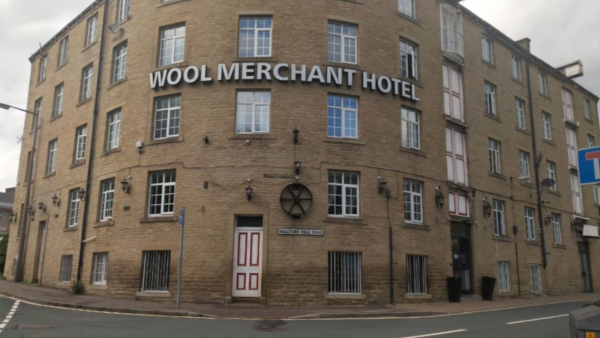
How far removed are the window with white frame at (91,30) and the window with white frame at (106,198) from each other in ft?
26.8

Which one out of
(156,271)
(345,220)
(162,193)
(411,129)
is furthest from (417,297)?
(162,193)

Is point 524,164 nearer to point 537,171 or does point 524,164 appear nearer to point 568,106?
point 537,171

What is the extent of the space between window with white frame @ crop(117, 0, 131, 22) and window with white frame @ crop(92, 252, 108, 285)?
10544 millimetres

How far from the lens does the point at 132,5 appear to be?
2283 centimetres


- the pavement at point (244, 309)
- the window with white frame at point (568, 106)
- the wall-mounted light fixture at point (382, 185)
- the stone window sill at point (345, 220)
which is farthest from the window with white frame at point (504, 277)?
the window with white frame at point (568, 106)

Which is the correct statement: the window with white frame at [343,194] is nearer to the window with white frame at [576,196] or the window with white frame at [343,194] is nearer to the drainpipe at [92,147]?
the drainpipe at [92,147]

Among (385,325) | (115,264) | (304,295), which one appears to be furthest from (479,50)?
(115,264)

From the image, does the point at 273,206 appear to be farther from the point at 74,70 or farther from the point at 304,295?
the point at 74,70

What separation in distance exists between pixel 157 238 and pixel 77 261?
5406mm

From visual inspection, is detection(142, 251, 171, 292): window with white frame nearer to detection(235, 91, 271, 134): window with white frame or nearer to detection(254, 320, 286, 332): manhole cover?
detection(235, 91, 271, 134): window with white frame

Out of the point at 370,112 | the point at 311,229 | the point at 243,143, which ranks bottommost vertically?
the point at 311,229

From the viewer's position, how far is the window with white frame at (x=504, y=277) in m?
25.2

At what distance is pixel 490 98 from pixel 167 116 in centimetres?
1743

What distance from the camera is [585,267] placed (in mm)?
32344
